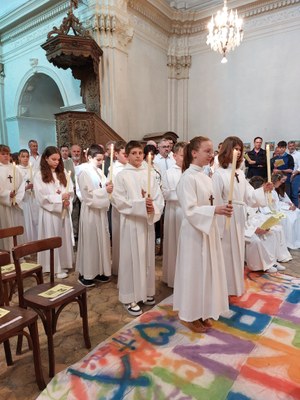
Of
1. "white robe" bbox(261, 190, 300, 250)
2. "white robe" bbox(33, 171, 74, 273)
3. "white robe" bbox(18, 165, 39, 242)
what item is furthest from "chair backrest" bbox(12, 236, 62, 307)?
"white robe" bbox(261, 190, 300, 250)

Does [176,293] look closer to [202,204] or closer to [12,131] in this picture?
[202,204]

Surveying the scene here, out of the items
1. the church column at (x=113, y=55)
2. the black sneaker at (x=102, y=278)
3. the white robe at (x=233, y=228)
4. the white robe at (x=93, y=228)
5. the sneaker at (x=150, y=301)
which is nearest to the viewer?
the white robe at (x=233, y=228)

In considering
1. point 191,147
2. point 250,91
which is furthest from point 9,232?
point 250,91

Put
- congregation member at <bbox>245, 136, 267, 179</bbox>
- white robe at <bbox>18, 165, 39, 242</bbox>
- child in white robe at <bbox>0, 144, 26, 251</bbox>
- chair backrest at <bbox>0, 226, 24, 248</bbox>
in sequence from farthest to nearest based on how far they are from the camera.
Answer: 1. congregation member at <bbox>245, 136, 267, 179</bbox>
2. white robe at <bbox>18, 165, 39, 242</bbox>
3. child in white robe at <bbox>0, 144, 26, 251</bbox>
4. chair backrest at <bbox>0, 226, 24, 248</bbox>

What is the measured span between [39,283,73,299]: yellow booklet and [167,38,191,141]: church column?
9.34 metres

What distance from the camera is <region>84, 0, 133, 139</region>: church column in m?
7.71

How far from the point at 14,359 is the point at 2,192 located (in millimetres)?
2922

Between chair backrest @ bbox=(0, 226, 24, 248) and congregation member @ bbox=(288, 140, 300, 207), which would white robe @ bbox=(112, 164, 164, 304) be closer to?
chair backrest @ bbox=(0, 226, 24, 248)

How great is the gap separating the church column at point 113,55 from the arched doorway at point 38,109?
140 inches

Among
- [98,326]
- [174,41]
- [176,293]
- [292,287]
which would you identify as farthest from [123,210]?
[174,41]

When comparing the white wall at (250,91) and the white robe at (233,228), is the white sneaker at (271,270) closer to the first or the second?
the white robe at (233,228)

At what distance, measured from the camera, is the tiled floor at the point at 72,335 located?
7.27 ft

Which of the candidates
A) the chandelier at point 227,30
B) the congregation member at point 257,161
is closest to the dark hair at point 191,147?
the congregation member at point 257,161

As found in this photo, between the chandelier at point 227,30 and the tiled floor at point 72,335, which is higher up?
the chandelier at point 227,30
